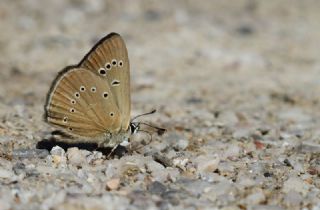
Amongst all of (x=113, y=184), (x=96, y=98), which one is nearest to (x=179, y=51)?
(x=96, y=98)

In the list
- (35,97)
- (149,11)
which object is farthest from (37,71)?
(149,11)

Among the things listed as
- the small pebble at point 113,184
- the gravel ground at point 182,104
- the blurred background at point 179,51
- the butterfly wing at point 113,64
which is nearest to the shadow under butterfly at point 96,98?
the butterfly wing at point 113,64

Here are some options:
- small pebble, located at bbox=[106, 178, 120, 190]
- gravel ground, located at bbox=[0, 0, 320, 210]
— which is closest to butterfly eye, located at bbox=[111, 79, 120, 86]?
gravel ground, located at bbox=[0, 0, 320, 210]

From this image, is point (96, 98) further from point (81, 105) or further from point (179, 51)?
point (179, 51)

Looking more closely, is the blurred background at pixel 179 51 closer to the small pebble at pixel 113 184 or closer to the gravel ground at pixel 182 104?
the gravel ground at pixel 182 104

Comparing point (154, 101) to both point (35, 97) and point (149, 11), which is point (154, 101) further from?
point (149, 11)

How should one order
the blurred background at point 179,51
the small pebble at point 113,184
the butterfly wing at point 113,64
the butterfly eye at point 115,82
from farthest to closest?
the blurred background at point 179,51
the butterfly eye at point 115,82
the butterfly wing at point 113,64
the small pebble at point 113,184

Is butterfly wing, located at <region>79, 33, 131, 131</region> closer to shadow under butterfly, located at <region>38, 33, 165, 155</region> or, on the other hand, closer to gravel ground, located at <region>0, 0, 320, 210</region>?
shadow under butterfly, located at <region>38, 33, 165, 155</region>
